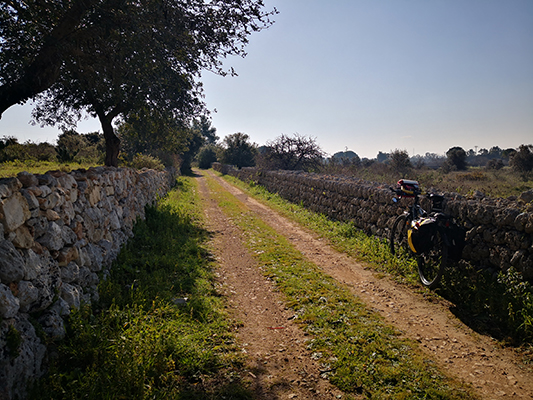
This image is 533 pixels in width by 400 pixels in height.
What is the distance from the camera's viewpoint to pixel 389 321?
174 inches

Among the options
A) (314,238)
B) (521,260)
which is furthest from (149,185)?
(521,260)

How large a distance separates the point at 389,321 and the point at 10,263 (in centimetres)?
439

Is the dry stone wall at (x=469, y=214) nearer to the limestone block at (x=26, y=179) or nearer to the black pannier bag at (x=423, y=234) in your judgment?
the black pannier bag at (x=423, y=234)

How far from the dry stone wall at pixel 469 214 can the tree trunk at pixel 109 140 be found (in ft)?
25.9

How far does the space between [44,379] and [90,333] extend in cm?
60

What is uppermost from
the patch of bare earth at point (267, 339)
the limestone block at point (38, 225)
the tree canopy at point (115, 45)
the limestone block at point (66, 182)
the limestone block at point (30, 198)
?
the tree canopy at point (115, 45)

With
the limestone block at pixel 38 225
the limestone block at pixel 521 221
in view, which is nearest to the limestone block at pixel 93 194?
the limestone block at pixel 38 225

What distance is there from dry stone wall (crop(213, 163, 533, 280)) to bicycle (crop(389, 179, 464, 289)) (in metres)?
0.22

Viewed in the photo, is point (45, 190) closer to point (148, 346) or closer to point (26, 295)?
point (26, 295)

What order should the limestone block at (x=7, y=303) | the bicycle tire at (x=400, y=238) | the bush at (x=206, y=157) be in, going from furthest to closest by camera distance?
the bush at (x=206, y=157), the bicycle tire at (x=400, y=238), the limestone block at (x=7, y=303)

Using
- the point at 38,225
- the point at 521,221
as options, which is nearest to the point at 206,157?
the point at 38,225

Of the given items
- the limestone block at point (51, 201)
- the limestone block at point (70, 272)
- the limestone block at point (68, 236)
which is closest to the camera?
the limestone block at point (51, 201)

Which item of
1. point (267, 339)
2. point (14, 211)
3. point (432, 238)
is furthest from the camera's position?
point (432, 238)

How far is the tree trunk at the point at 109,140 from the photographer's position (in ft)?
39.6
